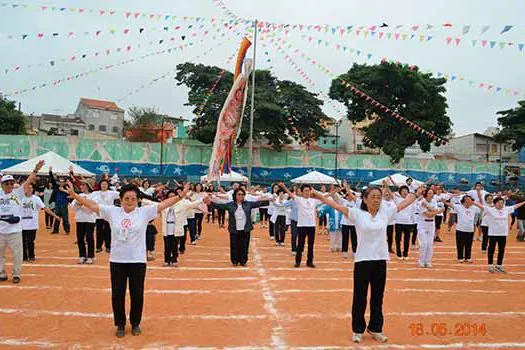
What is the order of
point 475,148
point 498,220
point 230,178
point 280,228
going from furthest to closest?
point 475,148
point 230,178
point 280,228
point 498,220

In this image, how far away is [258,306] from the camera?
7.16 m

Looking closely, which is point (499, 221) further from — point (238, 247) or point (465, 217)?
point (238, 247)

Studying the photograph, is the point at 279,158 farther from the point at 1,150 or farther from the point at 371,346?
the point at 371,346

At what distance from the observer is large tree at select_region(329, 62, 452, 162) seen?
36.7 metres

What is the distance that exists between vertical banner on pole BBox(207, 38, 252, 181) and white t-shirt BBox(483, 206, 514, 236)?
10.5 meters

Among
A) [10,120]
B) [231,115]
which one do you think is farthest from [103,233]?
[10,120]

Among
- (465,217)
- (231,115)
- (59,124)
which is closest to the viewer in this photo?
(465,217)

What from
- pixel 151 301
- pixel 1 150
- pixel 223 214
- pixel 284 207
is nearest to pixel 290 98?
pixel 223 214

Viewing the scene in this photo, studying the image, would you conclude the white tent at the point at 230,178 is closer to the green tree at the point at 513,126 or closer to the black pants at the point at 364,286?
the black pants at the point at 364,286

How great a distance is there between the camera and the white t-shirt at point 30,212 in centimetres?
1005

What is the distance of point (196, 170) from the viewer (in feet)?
118

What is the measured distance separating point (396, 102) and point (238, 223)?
2951 centimetres

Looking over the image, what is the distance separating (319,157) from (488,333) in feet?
103

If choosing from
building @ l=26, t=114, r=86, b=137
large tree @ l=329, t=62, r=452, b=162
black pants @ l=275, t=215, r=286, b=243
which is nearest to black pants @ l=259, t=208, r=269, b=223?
black pants @ l=275, t=215, r=286, b=243
